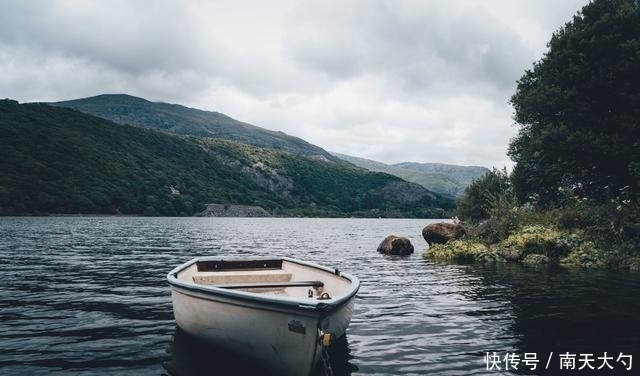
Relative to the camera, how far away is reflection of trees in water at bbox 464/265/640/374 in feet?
32.2


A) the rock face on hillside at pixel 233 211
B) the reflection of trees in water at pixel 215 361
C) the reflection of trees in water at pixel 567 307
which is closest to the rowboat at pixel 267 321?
the reflection of trees in water at pixel 215 361

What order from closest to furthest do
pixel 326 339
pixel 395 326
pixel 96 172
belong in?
pixel 326 339
pixel 395 326
pixel 96 172

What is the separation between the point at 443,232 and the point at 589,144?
1146cm

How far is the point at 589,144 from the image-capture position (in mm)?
27281

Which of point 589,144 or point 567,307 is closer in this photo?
point 567,307

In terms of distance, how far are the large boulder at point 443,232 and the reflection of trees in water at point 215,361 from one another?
25021mm

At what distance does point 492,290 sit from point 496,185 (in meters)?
43.7

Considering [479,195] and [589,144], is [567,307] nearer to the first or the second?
[589,144]

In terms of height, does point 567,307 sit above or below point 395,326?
above

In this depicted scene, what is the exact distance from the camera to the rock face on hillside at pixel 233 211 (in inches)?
5861

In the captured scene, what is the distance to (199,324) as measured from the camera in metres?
9.12

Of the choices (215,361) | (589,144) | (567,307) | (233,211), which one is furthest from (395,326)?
(233,211)

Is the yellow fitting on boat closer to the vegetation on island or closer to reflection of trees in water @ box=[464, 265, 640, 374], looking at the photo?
reflection of trees in water @ box=[464, 265, 640, 374]

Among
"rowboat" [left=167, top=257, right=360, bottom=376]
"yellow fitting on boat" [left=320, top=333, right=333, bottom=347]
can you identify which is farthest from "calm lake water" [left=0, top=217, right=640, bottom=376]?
"yellow fitting on boat" [left=320, top=333, right=333, bottom=347]
